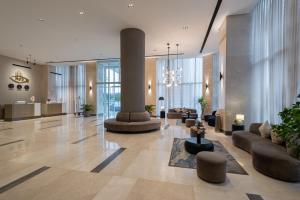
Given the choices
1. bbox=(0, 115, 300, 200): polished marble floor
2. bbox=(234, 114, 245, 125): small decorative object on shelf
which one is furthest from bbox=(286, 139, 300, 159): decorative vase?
bbox=(234, 114, 245, 125): small decorative object on shelf

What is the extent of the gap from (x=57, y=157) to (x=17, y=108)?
9.27 metres

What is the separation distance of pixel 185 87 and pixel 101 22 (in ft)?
26.9

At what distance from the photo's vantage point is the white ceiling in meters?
5.27

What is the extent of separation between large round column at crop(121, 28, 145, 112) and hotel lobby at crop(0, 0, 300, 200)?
4cm

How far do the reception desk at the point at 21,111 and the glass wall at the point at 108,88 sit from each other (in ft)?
14.4

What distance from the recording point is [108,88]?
46.0ft

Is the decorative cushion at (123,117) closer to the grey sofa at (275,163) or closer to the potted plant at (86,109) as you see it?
the grey sofa at (275,163)

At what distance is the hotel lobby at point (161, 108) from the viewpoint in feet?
8.79

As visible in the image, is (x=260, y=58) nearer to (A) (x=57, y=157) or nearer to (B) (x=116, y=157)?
(B) (x=116, y=157)

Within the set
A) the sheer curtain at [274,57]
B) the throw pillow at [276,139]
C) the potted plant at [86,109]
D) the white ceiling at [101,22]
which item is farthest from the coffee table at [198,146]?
the potted plant at [86,109]

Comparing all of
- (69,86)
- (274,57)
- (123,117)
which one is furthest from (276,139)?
(69,86)

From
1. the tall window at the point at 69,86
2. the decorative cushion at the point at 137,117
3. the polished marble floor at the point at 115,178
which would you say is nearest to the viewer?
the polished marble floor at the point at 115,178

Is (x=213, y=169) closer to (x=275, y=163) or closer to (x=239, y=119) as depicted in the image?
(x=275, y=163)

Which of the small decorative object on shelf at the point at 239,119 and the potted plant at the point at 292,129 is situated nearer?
the potted plant at the point at 292,129
